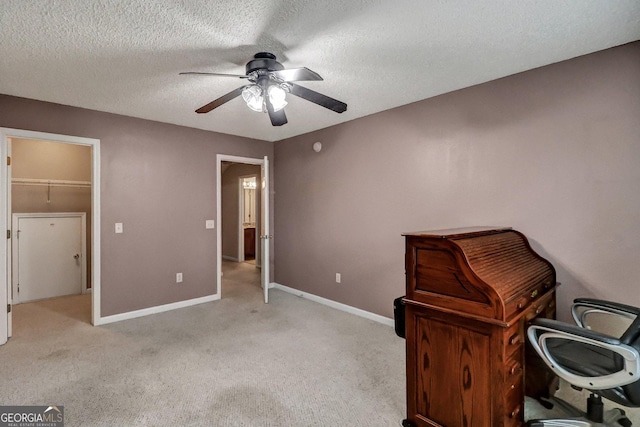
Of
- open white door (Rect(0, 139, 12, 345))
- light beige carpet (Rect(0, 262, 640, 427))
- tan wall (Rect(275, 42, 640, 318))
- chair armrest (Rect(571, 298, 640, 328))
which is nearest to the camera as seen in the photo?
chair armrest (Rect(571, 298, 640, 328))

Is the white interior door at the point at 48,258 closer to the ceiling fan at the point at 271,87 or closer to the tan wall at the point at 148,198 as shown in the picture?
the tan wall at the point at 148,198

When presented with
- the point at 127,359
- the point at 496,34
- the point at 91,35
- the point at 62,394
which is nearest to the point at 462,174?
the point at 496,34

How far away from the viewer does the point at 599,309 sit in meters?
1.91

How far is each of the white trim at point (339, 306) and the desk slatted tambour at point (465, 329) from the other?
1629 mm

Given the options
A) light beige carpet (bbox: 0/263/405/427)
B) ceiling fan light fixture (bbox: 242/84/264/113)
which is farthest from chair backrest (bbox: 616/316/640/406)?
ceiling fan light fixture (bbox: 242/84/264/113)

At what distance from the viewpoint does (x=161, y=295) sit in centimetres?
382

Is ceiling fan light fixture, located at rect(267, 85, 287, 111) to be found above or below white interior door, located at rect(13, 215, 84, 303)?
above

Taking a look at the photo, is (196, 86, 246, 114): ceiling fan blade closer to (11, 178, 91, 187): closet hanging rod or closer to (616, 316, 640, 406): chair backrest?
(616, 316, 640, 406): chair backrest

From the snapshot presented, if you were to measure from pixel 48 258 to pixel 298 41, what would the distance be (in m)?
4.56

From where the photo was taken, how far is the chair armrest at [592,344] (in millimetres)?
1317

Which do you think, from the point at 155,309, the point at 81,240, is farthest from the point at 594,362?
the point at 81,240

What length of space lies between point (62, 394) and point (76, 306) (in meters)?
2.27

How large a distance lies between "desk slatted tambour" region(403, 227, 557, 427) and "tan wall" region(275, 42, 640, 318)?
662mm

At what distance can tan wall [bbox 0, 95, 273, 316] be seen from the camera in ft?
10.8
